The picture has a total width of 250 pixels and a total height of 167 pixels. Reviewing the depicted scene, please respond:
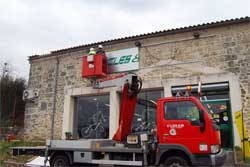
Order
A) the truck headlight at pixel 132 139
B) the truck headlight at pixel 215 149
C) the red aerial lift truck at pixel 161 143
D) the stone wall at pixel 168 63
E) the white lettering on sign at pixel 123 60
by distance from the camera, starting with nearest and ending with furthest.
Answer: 1. the truck headlight at pixel 215 149
2. the red aerial lift truck at pixel 161 143
3. the truck headlight at pixel 132 139
4. the stone wall at pixel 168 63
5. the white lettering on sign at pixel 123 60

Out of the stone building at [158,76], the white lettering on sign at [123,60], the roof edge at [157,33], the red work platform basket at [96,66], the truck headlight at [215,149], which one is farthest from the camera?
the red work platform basket at [96,66]

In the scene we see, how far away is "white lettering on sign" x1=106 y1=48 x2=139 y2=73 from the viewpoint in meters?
12.7

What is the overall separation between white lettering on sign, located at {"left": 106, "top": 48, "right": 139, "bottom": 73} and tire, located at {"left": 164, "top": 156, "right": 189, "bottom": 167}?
6437mm

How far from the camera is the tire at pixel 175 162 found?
651cm

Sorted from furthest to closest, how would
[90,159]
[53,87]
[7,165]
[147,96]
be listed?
1. [53,87]
2. [147,96]
3. [7,165]
4. [90,159]

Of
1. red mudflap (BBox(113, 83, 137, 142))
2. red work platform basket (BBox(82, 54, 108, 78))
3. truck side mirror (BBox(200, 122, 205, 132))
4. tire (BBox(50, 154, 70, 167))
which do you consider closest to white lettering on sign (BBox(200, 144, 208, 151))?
truck side mirror (BBox(200, 122, 205, 132))

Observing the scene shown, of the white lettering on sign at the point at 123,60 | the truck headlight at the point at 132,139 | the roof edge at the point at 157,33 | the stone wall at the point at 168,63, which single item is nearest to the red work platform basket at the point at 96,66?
the white lettering on sign at the point at 123,60

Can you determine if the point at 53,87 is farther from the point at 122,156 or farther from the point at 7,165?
the point at 122,156

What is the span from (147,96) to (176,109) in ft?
17.3

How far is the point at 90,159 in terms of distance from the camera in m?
7.67

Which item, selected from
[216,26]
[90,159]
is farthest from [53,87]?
[216,26]

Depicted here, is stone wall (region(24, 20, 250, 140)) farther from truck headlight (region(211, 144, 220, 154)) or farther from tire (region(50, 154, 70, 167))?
tire (region(50, 154, 70, 167))

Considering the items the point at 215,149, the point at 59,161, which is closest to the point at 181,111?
the point at 215,149

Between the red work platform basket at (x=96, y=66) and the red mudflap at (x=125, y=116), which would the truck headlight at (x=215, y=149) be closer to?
the red mudflap at (x=125, y=116)
